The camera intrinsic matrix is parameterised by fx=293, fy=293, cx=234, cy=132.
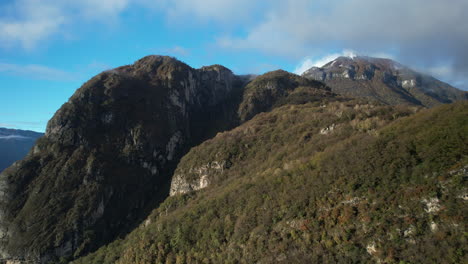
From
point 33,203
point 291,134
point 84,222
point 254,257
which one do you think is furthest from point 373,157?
point 33,203

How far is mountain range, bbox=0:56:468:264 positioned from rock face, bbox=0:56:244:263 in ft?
1.60

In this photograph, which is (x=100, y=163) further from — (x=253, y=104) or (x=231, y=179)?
(x=253, y=104)

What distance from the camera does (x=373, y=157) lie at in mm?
51094

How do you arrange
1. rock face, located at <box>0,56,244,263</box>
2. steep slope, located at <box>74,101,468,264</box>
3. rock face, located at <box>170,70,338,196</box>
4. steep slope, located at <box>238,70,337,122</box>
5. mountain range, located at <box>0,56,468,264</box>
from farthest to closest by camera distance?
steep slope, located at <box>238,70,337,122</box>
rock face, located at <box>170,70,338,196</box>
rock face, located at <box>0,56,244,263</box>
mountain range, located at <box>0,56,468,264</box>
steep slope, located at <box>74,101,468,264</box>

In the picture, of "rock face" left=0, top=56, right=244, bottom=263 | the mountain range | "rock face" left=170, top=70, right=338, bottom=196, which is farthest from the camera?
"rock face" left=170, top=70, right=338, bottom=196

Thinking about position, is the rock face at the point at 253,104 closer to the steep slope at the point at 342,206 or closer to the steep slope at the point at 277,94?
the steep slope at the point at 277,94

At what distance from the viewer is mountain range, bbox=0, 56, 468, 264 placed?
40.8 meters

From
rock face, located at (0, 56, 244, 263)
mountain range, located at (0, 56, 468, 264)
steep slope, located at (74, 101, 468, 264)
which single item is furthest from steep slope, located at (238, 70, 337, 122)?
steep slope, located at (74, 101, 468, 264)

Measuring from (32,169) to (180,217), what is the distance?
70.7 metres

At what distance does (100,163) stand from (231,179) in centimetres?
5587

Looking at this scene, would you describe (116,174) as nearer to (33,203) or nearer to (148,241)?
(33,203)

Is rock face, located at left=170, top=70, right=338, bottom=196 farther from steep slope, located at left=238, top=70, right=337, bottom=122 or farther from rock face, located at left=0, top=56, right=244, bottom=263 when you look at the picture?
rock face, located at left=0, top=56, right=244, bottom=263

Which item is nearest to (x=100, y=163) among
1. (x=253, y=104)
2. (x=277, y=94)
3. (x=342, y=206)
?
(x=253, y=104)

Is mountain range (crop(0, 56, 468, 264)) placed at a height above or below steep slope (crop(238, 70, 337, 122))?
below
